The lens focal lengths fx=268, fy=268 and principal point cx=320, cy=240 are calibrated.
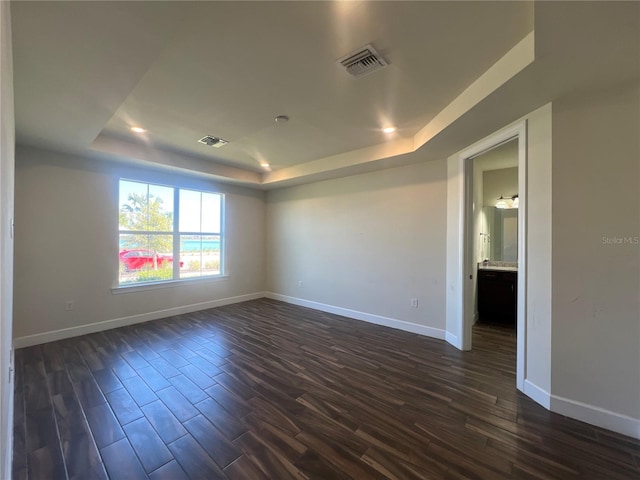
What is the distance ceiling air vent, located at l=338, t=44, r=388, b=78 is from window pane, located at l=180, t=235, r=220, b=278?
4.19 m

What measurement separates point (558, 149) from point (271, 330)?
383cm

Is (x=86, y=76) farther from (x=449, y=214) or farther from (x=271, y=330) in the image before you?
(x=449, y=214)

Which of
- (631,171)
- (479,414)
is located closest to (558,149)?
(631,171)

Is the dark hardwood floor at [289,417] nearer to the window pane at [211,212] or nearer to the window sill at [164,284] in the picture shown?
the window sill at [164,284]

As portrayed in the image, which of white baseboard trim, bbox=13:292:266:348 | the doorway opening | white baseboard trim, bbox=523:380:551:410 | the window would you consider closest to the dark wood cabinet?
the doorway opening

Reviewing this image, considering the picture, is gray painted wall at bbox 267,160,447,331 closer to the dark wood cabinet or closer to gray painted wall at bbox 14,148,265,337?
the dark wood cabinet

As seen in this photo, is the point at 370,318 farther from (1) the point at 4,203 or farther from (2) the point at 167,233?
(1) the point at 4,203

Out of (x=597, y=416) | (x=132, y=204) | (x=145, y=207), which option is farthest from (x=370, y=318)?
(x=132, y=204)

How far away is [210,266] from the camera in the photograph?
5.41 meters

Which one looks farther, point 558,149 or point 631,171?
point 558,149

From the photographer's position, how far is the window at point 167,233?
14.0ft

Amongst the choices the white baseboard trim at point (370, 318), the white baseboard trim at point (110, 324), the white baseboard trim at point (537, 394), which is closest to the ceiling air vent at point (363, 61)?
the white baseboard trim at point (537, 394)

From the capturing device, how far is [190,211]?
507 centimetres

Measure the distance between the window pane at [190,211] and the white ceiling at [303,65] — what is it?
171cm
